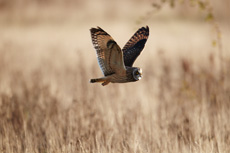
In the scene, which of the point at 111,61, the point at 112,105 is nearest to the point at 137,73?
the point at 111,61

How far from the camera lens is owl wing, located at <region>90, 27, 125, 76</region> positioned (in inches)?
99.8

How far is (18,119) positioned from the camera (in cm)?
416

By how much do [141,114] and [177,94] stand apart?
1.36 meters

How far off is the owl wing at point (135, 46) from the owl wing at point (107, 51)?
44 cm

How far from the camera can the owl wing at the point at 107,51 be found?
2535 mm

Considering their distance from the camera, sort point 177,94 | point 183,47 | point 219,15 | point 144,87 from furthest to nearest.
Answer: point 219,15 → point 183,47 → point 144,87 → point 177,94

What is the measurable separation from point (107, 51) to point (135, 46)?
0.75 meters

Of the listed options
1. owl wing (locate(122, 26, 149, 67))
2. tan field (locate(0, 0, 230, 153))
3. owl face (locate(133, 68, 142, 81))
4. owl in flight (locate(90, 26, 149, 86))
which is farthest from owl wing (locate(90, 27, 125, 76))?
tan field (locate(0, 0, 230, 153))

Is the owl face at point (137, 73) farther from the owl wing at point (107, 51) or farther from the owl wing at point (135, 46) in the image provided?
the owl wing at point (135, 46)

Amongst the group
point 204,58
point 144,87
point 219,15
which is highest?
point 219,15

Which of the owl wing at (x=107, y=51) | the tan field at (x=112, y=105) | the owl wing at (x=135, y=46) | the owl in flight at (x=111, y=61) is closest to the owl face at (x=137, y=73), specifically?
the owl in flight at (x=111, y=61)

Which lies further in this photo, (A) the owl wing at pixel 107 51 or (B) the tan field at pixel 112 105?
(B) the tan field at pixel 112 105

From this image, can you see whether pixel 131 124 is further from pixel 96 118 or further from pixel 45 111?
pixel 45 111

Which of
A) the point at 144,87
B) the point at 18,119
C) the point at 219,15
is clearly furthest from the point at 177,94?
the point at 219,15
